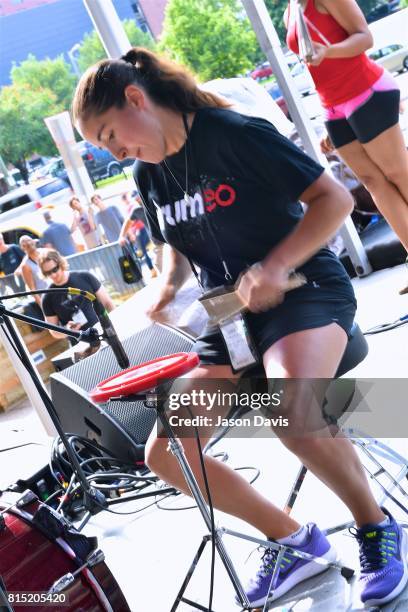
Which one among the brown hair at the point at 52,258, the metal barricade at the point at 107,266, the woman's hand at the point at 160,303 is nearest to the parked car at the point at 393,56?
the metal barricade at the point at 107,266

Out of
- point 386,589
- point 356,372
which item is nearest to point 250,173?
point 386,589

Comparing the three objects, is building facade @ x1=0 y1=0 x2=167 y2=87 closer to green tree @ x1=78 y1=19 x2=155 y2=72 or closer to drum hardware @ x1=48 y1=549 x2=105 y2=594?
green tree @ x1=78 y1=19 x2=155 y2=72

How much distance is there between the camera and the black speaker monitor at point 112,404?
128 inches

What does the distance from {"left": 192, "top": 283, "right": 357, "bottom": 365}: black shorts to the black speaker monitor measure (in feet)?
5.09

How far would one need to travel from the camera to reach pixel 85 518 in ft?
10.3

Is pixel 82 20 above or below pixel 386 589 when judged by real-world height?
above

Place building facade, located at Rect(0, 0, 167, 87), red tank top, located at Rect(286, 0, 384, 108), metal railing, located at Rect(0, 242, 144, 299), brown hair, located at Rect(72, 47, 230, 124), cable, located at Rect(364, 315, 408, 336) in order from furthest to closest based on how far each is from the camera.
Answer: metal railing, located at Rect(0, 242, 144, 299) → building facade, located at Rect(0, 0, 167, 87) → cable, located at Rect(364, 315, 408, 336) → red tank top, located at Rect(286, 0, 384, 108) → brown hair, located at Rect(72, 47, 230, 124)

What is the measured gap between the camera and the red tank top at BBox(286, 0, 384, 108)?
3.20m

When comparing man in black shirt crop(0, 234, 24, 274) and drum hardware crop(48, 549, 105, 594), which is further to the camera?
man in black shirt crop(0, 234, 24, 274)

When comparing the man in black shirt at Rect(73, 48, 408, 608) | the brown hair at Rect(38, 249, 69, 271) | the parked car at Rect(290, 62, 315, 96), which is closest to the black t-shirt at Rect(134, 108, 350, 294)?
the man in black shirt at Rect(73, 48, 408, 608)

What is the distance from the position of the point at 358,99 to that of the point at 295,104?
1.54 metres

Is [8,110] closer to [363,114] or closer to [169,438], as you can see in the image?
[363,114]

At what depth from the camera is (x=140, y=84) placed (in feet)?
5.99

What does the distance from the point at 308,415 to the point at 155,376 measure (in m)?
0.38
